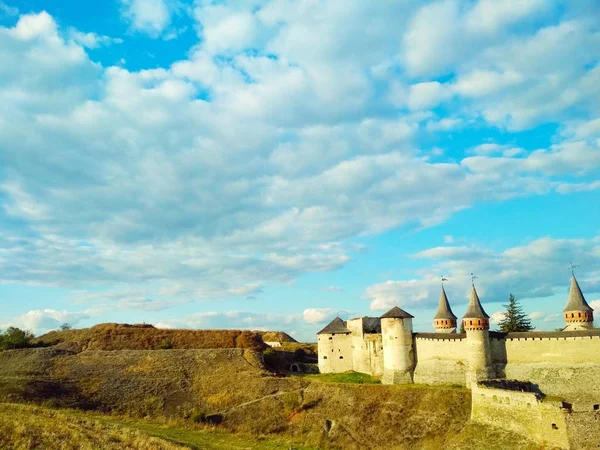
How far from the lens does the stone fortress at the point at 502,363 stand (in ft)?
107

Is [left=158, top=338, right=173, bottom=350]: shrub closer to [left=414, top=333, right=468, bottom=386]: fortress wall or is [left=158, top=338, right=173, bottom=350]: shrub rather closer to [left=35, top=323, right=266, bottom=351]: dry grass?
[left=35, top=323, right=266, bottom=351]: dry grass

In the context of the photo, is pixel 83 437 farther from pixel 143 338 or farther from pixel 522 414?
pixel 143 338

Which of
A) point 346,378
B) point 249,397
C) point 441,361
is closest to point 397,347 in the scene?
point 441,361

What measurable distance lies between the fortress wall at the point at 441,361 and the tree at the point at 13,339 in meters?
46.3

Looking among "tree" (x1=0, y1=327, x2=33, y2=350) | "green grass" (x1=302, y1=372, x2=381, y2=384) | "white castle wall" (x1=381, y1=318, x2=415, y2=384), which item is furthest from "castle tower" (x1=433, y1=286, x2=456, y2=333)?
"tree" (x1=0, y1=327, x2=33, y2=350)

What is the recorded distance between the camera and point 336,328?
57125 mm

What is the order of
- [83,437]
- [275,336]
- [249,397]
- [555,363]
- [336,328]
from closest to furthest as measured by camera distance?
[83,437] < [555,363] < [249,397] < [336,328] < [275,336]

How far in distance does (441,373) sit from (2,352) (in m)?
46.4

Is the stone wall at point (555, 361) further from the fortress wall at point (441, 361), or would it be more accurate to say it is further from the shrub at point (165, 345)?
the shrub at point (165, 345)

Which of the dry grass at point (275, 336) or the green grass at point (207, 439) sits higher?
the dry grass at point (275, 336)

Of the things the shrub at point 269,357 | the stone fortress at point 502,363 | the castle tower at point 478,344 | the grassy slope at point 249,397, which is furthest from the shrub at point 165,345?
the castle tower at point 478,344

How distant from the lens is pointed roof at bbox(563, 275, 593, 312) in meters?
46.9

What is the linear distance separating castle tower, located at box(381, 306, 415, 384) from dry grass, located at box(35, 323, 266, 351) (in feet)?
62.8

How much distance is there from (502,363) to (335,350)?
740 inches
